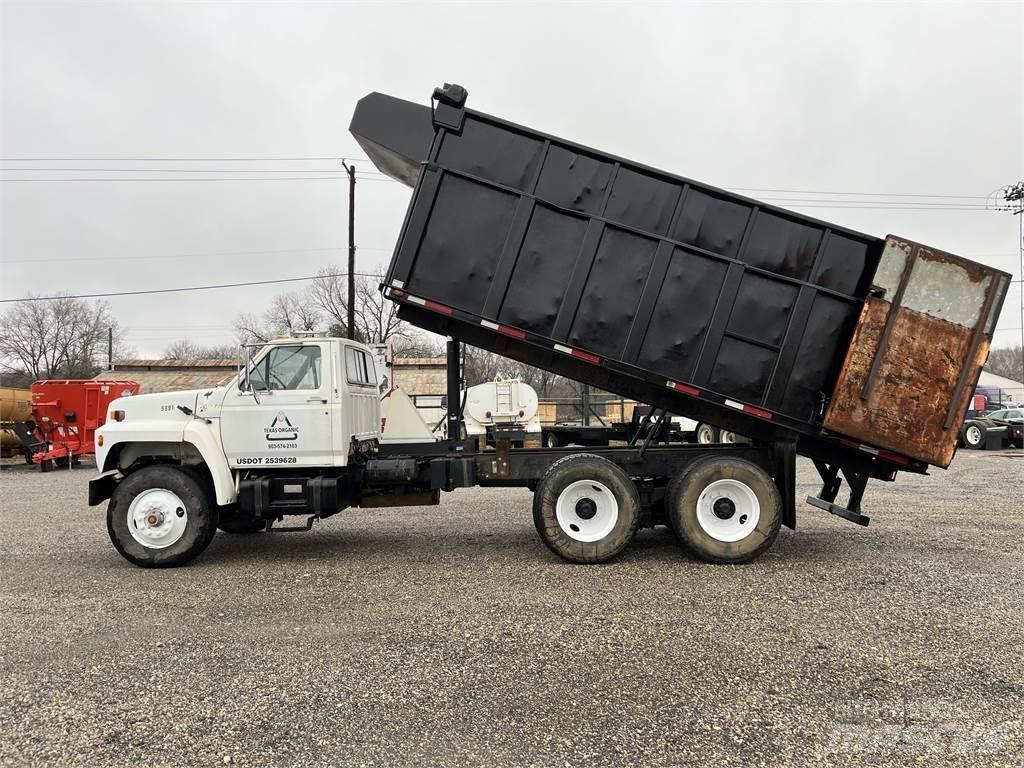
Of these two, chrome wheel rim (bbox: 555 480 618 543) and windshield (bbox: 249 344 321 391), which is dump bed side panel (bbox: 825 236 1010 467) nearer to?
chrome wheel rim (bbox: 555 480 618 543)

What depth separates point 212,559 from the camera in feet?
24.3

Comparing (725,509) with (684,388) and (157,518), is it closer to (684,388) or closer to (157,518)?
(684,388)

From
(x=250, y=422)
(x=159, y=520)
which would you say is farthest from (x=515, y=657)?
(x=159, y=520)

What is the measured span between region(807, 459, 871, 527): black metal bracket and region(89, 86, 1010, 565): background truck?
1.6 inches

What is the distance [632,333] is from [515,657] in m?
3.35

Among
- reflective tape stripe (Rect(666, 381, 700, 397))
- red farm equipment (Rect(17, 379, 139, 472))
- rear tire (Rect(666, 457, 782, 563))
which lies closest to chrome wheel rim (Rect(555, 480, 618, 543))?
rear tire (Rect(666, 457, 782, 563))

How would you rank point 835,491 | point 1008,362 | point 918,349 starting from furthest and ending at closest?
point 1008,362
point 835,491
point 918,349

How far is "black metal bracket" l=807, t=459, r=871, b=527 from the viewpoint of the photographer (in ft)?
22.5

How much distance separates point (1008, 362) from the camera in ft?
369

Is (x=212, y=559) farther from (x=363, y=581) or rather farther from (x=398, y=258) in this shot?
(x=398, y=258)

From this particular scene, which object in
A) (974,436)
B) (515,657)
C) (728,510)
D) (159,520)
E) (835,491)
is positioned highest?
(974,436)

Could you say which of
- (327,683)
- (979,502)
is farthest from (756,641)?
(979,502)

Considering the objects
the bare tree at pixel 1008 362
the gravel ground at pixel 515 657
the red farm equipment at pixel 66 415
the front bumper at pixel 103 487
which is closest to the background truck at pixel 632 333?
the front bumper at pixel 103 487

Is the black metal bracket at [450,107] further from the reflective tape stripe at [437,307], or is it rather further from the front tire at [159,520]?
the front tire at [159,520]
